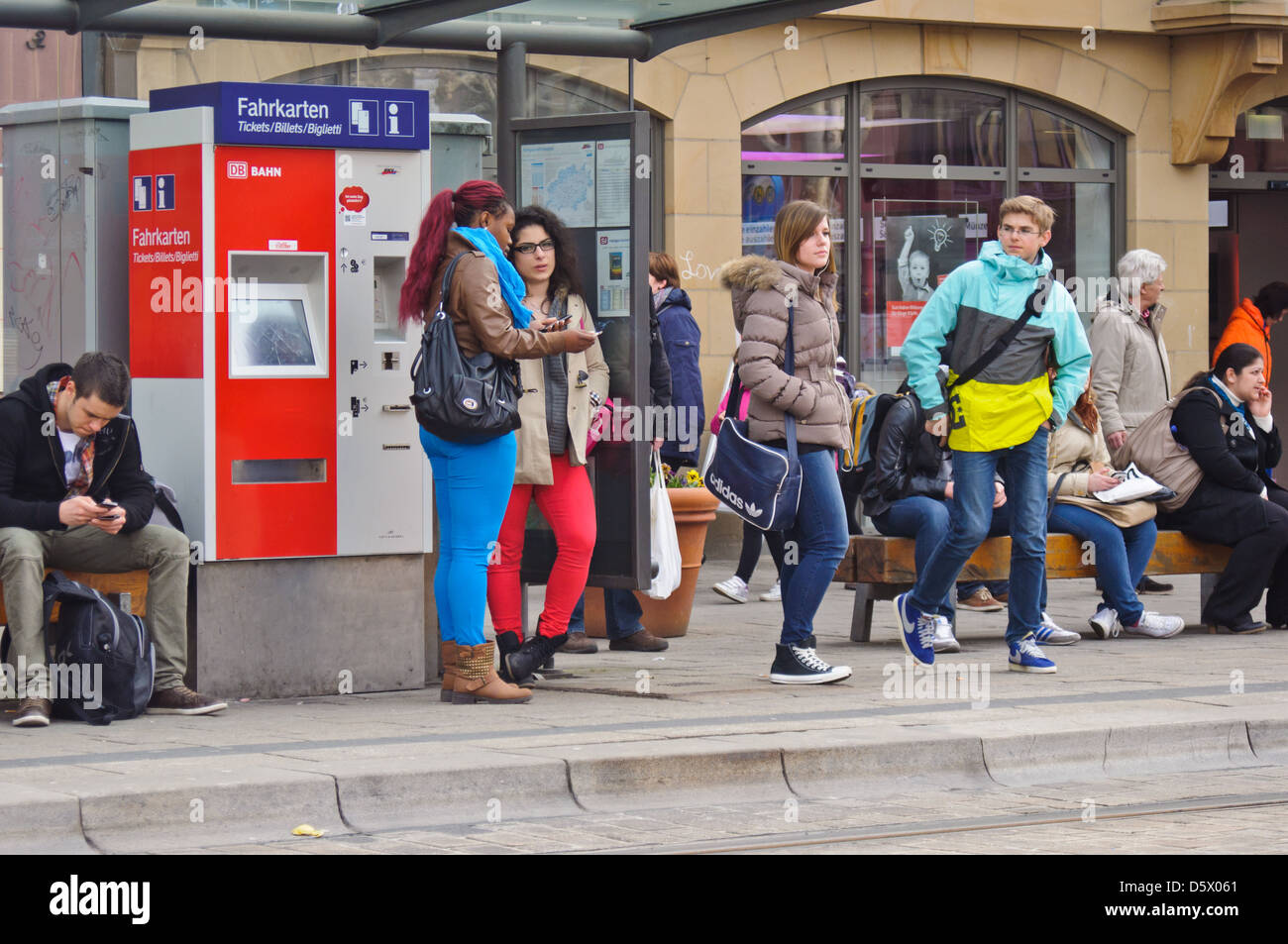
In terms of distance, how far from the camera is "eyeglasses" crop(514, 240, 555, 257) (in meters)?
8.44

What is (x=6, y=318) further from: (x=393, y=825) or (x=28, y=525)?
(x=393, y=825)

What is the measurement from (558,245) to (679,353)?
3466 mm

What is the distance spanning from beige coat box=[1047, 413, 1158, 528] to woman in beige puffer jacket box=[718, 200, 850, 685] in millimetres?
2281

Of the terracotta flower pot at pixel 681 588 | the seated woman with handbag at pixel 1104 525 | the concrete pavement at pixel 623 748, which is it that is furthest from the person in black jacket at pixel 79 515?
the seated woman with handbag at pixel 1104 525

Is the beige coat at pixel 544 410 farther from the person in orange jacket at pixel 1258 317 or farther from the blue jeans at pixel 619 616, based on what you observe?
the person in orange jacket at pixel 1258 317

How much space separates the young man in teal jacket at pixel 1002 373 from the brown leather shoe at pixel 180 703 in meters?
3.15

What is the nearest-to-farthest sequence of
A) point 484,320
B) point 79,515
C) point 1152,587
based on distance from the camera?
point 79,515 < point 484,320 < point 1152,587

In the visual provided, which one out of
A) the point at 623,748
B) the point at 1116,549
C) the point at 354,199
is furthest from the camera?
the point at 1116,549

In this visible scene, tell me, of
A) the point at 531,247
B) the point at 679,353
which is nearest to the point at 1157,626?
the point at 679,353

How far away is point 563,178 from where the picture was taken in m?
9.09

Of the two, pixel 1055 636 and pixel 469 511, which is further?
pixel 1055 636

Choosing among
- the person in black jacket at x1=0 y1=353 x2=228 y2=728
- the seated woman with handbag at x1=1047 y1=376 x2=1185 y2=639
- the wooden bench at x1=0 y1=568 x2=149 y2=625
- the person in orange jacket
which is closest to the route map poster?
the person in black jacket at x1=0 y1=353 x2=228 y2=728

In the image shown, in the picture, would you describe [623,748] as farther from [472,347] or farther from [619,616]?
[619,616]

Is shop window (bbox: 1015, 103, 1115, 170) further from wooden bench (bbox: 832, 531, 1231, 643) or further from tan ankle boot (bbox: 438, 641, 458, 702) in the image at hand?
tan ankle boot (bbox: 438, 641, 458, 702)
